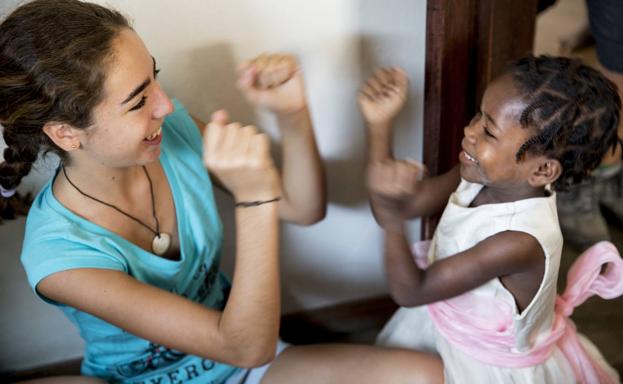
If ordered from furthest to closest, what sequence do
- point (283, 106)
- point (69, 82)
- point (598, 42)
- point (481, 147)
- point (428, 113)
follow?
point (598, 42) → point (428, 113) → point (283, 106) → point (481, 147) → point (69, 82)

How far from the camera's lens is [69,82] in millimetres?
830

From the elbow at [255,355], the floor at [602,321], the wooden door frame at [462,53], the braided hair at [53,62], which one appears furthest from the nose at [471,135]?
the floor at [602,321]

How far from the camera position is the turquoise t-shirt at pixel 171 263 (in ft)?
3.19

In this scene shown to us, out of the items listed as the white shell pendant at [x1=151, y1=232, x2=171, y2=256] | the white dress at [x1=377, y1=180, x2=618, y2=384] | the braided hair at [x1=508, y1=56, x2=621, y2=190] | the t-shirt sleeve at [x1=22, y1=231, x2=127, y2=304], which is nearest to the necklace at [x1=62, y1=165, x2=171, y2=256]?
the white shell pendant at [x1=151, y1=232, x2=171, y2=256]

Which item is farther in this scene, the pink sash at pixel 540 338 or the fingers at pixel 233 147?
the pink sash at pixel 540 338

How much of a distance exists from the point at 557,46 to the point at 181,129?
183cm

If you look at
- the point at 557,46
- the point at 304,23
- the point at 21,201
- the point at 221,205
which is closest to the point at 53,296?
the point at 21,201

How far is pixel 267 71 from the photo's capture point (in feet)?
3.35

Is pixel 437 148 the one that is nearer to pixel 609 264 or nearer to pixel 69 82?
pixel 609 264

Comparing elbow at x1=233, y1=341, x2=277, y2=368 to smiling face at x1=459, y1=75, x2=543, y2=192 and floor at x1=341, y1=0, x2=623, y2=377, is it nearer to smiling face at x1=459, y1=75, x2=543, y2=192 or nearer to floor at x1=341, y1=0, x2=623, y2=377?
smiling face at x1=459, y1=75, x2=543, y2=192

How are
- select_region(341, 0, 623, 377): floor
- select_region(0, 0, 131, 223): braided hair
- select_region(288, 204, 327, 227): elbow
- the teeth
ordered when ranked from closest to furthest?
select_region(0, 0, 131, 223): braided hair
the teeth
select_region(288, 204, 327, 227): elbow
select_region(341, 0, 623, 377): floor

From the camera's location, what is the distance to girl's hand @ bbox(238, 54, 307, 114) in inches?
40.3

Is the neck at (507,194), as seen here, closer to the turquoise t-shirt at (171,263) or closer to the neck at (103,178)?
the turquoise t-shirt at (171,263)

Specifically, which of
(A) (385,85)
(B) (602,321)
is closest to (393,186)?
(A) (385,85)
